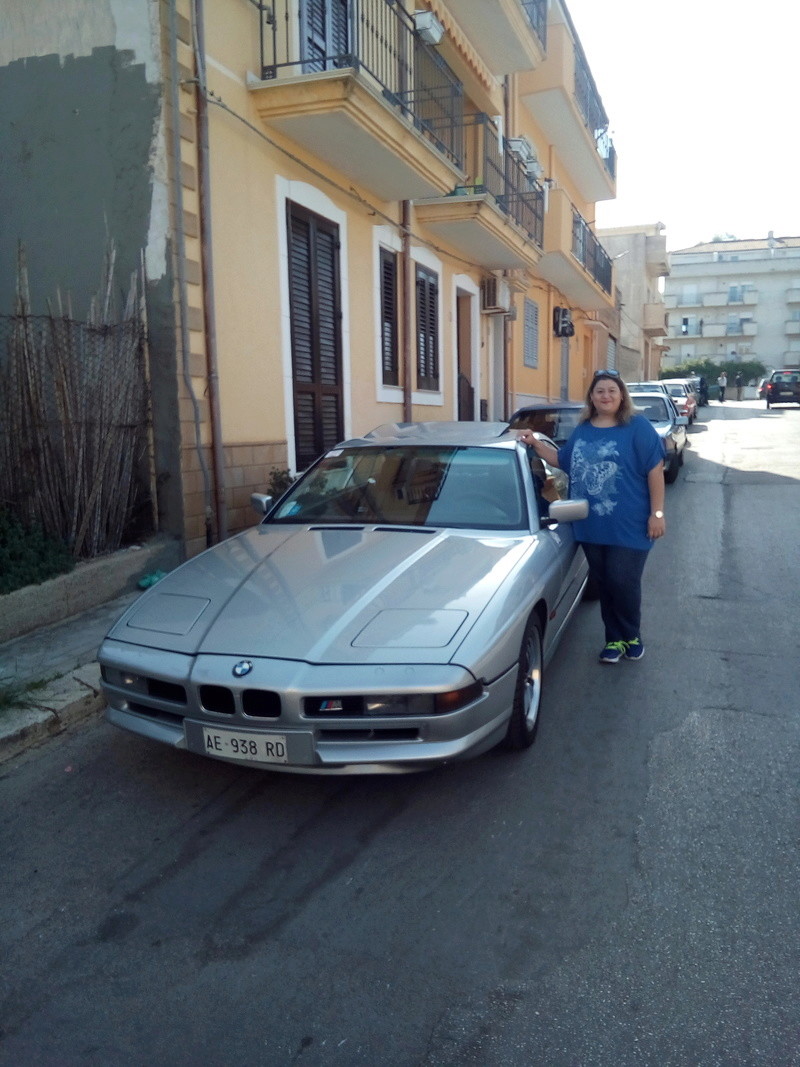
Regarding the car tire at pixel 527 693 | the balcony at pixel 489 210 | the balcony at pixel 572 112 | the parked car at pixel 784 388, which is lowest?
the car tire at pixel 527 693

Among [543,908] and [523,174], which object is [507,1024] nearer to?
[543,908]

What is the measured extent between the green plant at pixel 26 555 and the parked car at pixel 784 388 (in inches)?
1364

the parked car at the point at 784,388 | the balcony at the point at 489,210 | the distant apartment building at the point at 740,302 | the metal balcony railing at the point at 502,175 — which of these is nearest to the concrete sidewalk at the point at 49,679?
the balcony at the point at 489,210

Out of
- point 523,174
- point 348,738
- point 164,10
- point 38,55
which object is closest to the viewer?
point 348,738

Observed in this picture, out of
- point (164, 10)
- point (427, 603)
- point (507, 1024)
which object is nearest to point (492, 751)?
point (427, 603)

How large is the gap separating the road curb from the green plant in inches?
44.7

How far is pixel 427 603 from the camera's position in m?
3.55

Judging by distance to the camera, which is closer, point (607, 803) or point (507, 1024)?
point (507, 1024)

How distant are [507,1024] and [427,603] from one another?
165 cm

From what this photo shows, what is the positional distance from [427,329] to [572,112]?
9051mm

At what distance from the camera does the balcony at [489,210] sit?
1196cm

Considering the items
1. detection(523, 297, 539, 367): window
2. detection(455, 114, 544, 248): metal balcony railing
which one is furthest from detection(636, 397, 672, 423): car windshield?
detection(523, 297, 539, 367): window

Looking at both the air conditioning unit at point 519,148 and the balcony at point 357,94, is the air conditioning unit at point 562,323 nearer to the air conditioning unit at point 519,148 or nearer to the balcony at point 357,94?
the air conditioning unit at point 519,148

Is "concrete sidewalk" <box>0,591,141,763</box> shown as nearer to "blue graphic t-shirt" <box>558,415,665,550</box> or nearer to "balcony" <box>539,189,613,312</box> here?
"blue graphic t-shirt" <box>558,415,665,550</box>
